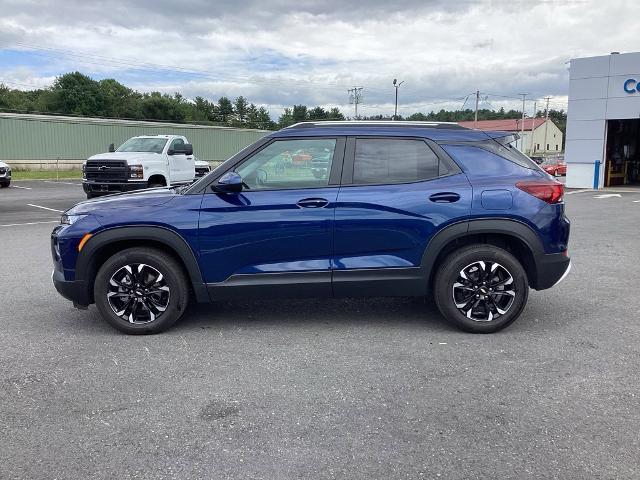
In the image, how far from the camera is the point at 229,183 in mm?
4555

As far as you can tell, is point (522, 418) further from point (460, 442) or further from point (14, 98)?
point (14, 98)

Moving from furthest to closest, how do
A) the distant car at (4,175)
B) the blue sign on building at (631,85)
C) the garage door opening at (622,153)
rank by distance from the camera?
1. the garage door opening at (622,153)
2. the blue sign on building at (631,85)
3. the distant car at (4,175)

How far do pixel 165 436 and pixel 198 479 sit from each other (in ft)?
1.65

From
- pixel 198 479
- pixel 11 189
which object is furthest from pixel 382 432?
pixel 11 189

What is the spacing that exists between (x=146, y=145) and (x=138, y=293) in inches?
441

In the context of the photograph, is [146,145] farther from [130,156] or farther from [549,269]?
[549,269]

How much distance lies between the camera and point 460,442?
121 inches

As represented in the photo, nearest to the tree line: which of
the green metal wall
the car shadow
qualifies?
the green metal wall

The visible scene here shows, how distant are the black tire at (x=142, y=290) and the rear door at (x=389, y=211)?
4.48 ft

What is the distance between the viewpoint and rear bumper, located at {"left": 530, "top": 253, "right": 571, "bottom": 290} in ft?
15.7

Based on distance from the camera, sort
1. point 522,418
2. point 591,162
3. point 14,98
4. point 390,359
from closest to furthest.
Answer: point 522,418 → point 390,359 → point 591,162 → point 14,98

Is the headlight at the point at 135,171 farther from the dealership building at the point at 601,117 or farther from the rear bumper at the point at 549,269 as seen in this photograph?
the dealership building at the point at 601,117

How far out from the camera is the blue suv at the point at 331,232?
15.2 feet

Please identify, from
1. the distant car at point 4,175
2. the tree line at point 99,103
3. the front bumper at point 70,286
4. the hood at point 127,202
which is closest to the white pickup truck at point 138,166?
the hood at point 127,202
